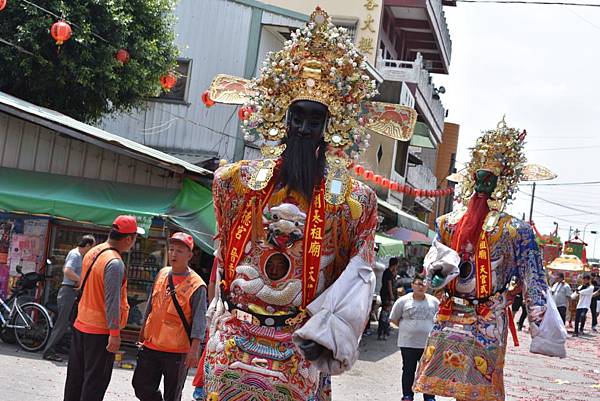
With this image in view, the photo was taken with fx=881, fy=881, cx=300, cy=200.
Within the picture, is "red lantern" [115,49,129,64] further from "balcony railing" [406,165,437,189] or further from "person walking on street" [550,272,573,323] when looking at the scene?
"balcony railing" [406,165,437,189]

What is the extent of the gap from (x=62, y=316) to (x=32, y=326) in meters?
0.87

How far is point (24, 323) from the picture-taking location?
1145 cm

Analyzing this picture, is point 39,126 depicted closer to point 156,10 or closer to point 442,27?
point 156,10

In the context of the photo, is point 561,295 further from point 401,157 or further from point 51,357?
point 51,357

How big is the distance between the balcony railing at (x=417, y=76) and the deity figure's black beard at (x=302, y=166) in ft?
77.7

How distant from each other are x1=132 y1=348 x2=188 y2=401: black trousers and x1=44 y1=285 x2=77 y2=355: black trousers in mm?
4391

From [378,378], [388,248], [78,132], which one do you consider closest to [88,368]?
[78,132]

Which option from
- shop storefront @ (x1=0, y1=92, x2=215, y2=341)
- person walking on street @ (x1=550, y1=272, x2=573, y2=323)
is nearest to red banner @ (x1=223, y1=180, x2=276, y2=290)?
shop storefront @ (x1=0, y1=92, x2=215, y2=341)

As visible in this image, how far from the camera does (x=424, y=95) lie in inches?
1196

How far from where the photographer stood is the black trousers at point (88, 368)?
6574mm

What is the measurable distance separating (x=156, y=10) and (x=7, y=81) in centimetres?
304

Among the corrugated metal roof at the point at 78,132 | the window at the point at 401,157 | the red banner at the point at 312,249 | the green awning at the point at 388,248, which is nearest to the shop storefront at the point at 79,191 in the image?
the corrugated metal roof at the point at 78,132

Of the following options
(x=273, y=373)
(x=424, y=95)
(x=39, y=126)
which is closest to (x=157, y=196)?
(x=39, y=126)

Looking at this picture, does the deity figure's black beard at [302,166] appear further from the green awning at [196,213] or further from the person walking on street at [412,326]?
the green awning at [196,213]
